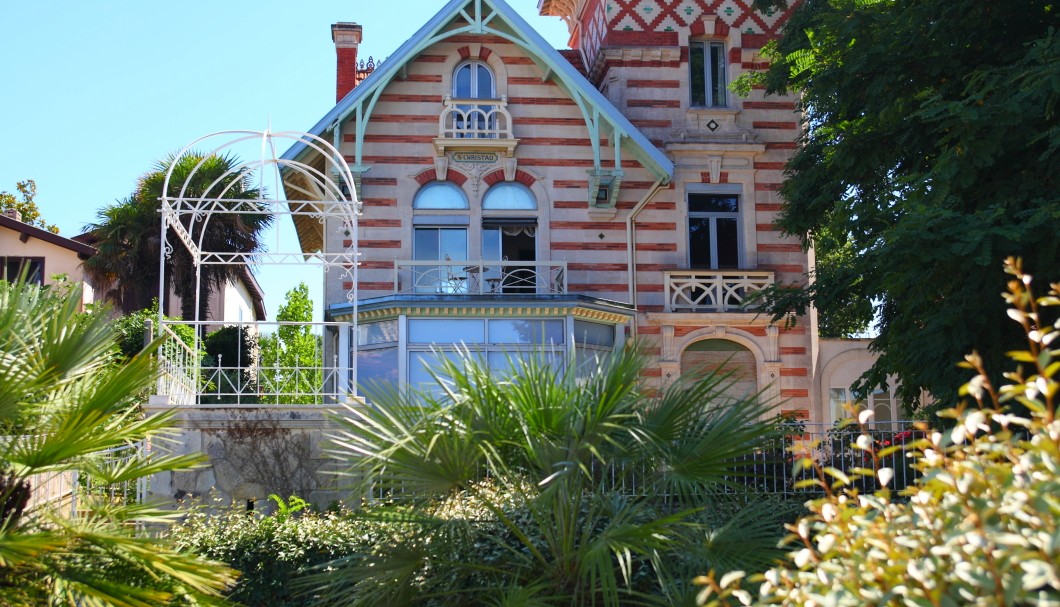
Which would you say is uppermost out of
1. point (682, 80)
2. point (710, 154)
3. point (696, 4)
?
point (696, 4)

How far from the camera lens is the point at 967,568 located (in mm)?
4195

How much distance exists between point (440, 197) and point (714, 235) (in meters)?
4.96

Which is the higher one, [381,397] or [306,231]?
[306,231]

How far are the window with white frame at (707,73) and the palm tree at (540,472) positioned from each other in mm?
13759

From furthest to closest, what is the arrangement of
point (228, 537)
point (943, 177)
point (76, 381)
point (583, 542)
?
point (943, 177) < point (228, 537) < point (76, 381) < point (583, 542)

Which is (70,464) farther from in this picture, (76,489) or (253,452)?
(253,452)

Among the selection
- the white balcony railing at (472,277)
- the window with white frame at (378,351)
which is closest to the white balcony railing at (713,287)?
the white balcony railing at (472,277)

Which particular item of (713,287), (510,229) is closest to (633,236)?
(713,287)

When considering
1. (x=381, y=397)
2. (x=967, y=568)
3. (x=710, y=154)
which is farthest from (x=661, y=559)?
(x=710, y=154)

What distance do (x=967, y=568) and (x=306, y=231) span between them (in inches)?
835

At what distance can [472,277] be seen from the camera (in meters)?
20.1

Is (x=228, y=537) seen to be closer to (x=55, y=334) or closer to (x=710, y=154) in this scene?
(x=55, y=334)

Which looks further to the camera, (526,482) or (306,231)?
(306,231)

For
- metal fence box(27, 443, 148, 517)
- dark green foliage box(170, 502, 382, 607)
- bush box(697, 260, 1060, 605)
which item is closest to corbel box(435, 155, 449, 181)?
metal fence box(27, 443, 148, 517)
